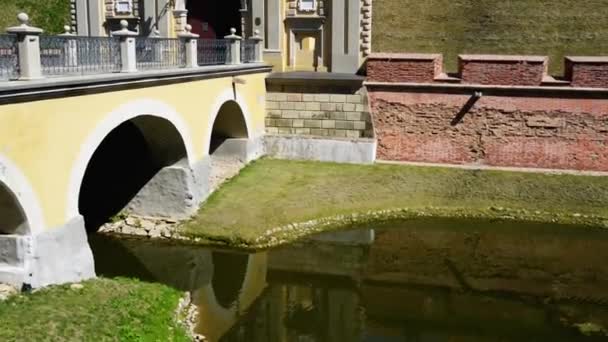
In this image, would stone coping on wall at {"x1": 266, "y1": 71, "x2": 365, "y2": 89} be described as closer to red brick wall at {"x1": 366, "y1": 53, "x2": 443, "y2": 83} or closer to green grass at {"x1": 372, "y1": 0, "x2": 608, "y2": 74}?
red brick wall at {"x1": 366, "y1": 53, "x2": 443, "y2": 83}

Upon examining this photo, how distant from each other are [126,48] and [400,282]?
5.67m

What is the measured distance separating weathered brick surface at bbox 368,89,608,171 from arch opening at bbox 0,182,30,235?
10.0 meters

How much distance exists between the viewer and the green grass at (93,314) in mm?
7027

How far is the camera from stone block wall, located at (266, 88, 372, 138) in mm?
16438

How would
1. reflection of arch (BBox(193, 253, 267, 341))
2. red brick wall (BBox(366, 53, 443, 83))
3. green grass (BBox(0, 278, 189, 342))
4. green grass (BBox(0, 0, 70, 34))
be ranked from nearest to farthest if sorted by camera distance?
1. green grass (BBox(0, 278, 189, 342))
2. reflection of arch (BBox(193, 253, 267, 341))
3. red brick wall (BBox(366, 53, 443, 83))
4. green grass (BBox(0, 0, 70, 34))

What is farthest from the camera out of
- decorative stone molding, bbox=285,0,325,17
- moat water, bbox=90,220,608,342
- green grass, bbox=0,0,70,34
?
green grass, bbox=0,0,70,34

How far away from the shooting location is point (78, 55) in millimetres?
9047

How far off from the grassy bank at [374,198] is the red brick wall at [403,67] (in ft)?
7.48

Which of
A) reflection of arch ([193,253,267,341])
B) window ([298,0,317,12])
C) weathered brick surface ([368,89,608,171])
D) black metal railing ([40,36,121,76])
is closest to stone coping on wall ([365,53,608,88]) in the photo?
weathered brick surface ([368,89,608,171])

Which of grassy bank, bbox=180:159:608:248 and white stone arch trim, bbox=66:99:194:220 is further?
grassy bank, bbox=180:159:608:248

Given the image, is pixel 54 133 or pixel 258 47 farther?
pixel 258 47

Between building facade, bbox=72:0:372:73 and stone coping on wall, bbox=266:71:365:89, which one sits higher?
building facade, bbox=72:0:372:73

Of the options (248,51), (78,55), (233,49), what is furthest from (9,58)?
(248,51)

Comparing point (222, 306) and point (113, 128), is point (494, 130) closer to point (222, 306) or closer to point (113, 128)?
point (222, 306)
